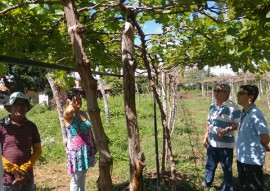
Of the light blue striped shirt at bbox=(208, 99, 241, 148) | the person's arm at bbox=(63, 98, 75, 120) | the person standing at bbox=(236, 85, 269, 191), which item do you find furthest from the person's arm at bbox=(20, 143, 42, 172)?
the light blue striped shirt at bbox=(208, 99, 241, 148)

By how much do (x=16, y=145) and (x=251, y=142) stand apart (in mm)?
2585

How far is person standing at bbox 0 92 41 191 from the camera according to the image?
311 cm

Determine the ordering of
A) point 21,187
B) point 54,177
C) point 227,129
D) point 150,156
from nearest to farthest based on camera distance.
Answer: point 21,187
point 227,129
point 54,177
point 150,156

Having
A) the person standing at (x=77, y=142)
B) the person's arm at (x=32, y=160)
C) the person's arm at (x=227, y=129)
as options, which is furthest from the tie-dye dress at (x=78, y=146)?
the person's arm at (x=227, y=129)

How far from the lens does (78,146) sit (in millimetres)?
3893

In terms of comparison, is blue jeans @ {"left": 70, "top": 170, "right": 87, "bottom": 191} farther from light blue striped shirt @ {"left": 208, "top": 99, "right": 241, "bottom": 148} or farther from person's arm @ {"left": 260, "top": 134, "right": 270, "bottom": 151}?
person's arm @ {"left": 260, "top": 134, "right": 270, "bottom": 151}

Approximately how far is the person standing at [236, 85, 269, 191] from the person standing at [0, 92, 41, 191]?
2412mm

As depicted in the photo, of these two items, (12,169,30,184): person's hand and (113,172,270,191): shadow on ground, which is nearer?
(12,169,30,184): person's hand

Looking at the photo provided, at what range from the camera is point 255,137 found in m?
3.70

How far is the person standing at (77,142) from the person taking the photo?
383 cm

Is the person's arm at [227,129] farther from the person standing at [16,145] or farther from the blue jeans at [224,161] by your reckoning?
the person standing at [16,145]

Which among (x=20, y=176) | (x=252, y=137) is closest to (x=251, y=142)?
(x=252, y=137)

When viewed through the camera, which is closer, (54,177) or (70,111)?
(70,111)

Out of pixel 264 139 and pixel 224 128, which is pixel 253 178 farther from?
pixel 224 128
